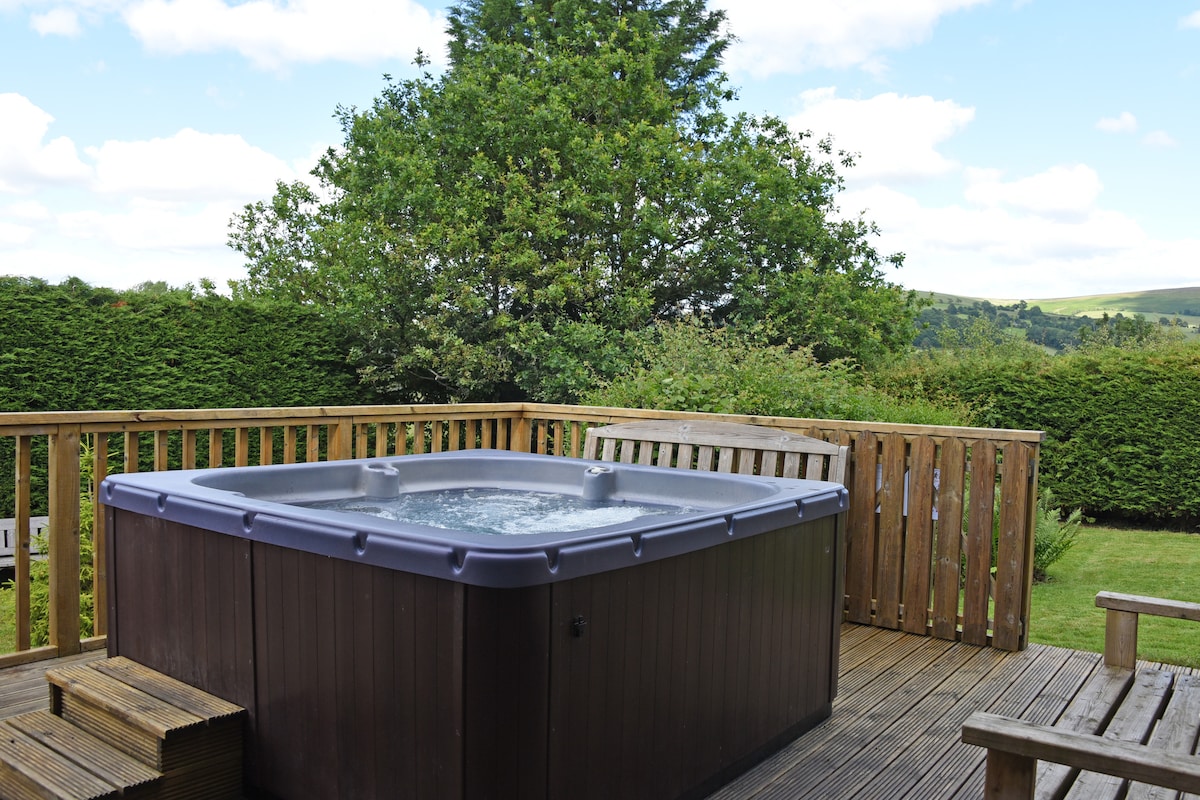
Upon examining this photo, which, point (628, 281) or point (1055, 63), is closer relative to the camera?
point (1055, 63)

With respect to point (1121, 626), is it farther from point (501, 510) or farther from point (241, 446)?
point (241, 446)

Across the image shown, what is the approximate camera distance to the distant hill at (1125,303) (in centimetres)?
1953

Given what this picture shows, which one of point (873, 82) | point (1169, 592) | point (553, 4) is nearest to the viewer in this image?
point (1169, 592)

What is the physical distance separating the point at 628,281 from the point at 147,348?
5268mm

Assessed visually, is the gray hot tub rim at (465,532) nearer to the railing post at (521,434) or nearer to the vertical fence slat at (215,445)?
the vertical fence slat at (215,445)

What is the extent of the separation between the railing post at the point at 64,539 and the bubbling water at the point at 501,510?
2.74 ft

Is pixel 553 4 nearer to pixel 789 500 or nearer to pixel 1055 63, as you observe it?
pixel 1055 63

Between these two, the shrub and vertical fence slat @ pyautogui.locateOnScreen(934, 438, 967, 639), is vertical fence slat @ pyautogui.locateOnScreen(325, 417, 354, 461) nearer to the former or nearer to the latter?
vertical fence slat @ pyautogui.locateOnScreen(934, 438, 967, 639)

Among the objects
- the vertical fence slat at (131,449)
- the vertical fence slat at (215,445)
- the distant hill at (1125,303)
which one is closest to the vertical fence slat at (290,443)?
the vertical fence slat at (215,445)

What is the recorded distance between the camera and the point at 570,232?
10.9 m

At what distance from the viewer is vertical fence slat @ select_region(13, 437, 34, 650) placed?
10.1 ft

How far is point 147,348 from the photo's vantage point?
810cm

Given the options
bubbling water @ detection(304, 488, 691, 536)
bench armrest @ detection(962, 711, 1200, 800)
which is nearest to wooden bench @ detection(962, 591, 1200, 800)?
bench armrest @ detection(962, 711, 1200, 800)

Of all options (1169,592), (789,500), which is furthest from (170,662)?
(1169,592)
